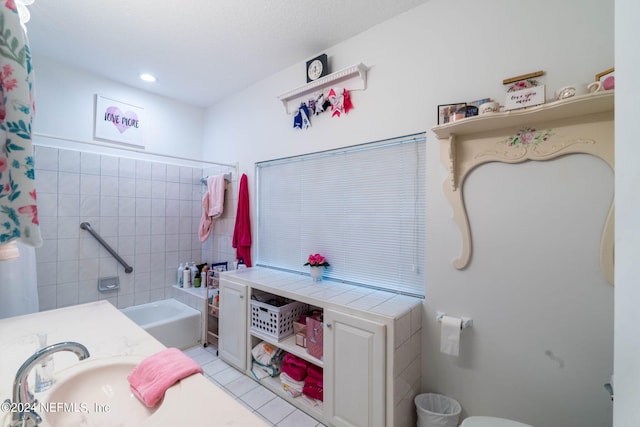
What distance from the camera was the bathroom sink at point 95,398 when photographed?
0.86 metres

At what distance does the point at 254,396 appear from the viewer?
201 centimetres

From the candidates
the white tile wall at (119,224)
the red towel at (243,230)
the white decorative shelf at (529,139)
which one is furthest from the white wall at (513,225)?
the white tile wall at (119,224)

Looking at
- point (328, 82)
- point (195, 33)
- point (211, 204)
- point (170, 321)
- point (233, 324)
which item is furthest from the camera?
point (211, 204)

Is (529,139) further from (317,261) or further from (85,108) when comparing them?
(85,108)

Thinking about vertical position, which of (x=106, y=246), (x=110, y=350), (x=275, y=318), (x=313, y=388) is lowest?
(x=313, y=388)

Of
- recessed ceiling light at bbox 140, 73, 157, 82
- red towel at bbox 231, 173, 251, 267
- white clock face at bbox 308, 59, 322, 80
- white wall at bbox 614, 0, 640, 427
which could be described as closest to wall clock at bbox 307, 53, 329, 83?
white clock face at bbox 308, 59, 322, 80

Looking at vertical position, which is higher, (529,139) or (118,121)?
(118,121)

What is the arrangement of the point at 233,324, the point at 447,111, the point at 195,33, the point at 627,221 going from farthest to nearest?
1. the point at 233,324
2. the point at 195,33
3. the point at 447,111
4. the point at 627,221

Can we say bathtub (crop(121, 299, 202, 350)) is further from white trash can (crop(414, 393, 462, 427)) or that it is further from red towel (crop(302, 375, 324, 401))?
white trash can (crop(414, 393, 462, 427))

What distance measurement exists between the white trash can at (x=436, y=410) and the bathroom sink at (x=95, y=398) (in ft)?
4.52

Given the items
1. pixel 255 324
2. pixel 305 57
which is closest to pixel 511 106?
pixel 305 57

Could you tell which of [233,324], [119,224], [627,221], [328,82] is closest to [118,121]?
[119,224]

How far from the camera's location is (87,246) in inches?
102

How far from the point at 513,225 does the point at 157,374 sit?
1712mm
